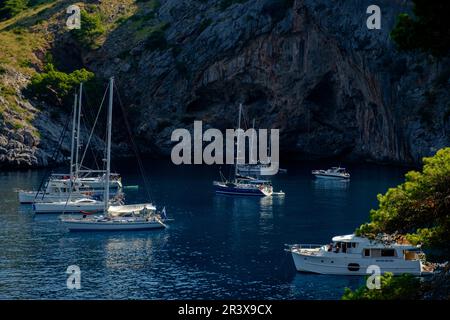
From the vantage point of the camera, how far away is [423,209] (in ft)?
119

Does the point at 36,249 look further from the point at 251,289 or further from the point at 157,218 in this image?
the point at 251,289

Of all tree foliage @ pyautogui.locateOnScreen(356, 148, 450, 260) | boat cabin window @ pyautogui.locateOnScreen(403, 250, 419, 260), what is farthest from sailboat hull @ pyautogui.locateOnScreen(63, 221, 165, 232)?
tree foliage @ pyautogui.locateOnScreen(356, 148, 450, 260)

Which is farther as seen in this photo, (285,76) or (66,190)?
(285,76)

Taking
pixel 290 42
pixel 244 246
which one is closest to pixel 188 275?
Answer: pixel 244 246

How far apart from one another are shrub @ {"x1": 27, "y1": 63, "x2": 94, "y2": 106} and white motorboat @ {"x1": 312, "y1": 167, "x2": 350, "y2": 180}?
5470 cm

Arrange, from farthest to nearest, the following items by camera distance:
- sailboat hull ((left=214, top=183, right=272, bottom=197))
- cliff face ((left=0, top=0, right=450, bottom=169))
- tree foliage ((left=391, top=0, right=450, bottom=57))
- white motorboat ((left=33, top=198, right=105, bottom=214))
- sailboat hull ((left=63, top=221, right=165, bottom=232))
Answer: cliff face ((left=0, top=0, right=450, bottom=169)) < sailboat hull ((left=214, top=183, right=272, bottom=197)) < white motorboat ((left=33, top=198, right=105, bottom=214)) < sailboat hull ((left=63, top=221, right=165, bottom=232)) < tree foliage ((left=391, top=0, right=450, bottom=57))

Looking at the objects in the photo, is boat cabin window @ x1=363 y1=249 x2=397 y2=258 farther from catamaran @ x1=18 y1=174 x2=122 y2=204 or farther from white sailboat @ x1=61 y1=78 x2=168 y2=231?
catamaran @ x1=18 y1=174 x2=122 y2=204

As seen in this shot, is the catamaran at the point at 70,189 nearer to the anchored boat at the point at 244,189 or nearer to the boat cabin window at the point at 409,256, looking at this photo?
the anchored boat at the point at 244,189

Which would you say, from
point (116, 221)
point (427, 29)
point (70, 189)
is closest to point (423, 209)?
point (427, 29)

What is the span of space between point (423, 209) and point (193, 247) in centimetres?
4292

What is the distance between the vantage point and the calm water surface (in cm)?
6162

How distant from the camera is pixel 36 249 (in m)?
75.2

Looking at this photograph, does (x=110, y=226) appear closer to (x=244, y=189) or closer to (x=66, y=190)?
(x=66, y=190)

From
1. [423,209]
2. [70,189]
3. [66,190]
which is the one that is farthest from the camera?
[66,190]
